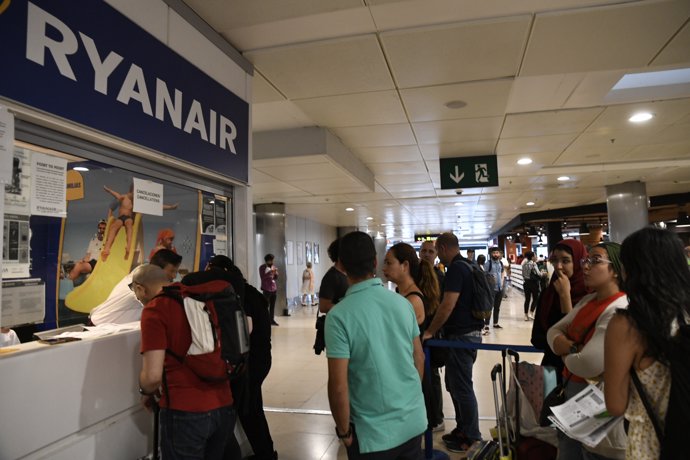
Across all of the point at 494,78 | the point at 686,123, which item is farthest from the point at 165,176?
the point at 686,123

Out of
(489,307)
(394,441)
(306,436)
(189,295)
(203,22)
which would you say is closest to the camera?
(394,441)

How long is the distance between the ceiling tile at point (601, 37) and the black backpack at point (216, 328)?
2609 millimetres

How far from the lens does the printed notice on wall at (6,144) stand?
1.58m

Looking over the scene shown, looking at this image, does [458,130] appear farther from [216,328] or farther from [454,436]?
[216,328]

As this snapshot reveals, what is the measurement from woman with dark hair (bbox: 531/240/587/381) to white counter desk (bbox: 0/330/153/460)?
7.33 ft

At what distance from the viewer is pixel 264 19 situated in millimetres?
2832

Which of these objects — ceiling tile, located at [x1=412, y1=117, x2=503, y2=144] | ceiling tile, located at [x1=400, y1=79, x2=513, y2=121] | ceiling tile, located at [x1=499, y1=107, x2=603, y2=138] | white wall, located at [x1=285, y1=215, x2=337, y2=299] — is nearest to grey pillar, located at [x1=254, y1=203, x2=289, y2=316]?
white wall, located at [x1=285, y1=215, x2=337, y2=299]

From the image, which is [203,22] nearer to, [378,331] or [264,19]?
[264,19]

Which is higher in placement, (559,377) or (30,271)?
(30,271)

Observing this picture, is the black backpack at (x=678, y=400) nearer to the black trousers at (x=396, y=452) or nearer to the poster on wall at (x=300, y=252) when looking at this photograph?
the black trousers at (x=396, y=452)

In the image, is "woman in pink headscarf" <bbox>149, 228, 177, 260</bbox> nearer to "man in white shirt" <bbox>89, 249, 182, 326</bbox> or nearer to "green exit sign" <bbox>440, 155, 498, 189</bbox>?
"man in white shirt" <bbox>89, 249, 182, 326</bbox>

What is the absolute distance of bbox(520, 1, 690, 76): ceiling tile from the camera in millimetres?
2824

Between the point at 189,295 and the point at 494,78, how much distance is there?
3175 mm

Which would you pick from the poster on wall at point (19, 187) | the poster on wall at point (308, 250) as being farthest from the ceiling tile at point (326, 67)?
the poster on wall at point (308, 250)
